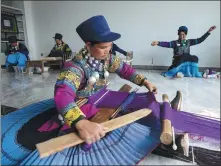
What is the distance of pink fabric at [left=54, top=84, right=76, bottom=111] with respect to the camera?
39 cm

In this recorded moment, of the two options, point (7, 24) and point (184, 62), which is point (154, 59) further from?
point (7, 24)

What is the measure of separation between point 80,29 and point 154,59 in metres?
0.17

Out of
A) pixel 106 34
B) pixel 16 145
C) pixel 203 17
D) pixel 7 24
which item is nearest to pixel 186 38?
pixel 203 17

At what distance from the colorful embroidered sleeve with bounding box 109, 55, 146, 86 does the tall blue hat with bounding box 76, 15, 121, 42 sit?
19 centimetres

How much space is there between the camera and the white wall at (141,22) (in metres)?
0.36

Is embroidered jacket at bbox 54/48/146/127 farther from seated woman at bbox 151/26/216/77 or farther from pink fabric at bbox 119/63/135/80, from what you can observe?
seated woman at bbox 151/26/216/77

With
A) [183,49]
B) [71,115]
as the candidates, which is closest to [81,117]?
[71,115]

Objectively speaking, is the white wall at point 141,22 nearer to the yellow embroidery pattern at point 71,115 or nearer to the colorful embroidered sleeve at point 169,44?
the colorful embroidered sleeve at point 169,44

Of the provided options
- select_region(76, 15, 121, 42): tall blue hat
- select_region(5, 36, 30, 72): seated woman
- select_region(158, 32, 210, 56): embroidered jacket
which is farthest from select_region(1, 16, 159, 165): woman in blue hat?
select_region(5, 36, 30, 72): seated woman

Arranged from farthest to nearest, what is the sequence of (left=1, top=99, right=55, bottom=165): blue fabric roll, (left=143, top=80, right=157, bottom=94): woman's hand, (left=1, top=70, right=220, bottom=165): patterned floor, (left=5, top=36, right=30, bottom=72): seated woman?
(left=5, top=36, right=30, bottom=72): seated woman
(left=143, top=80, right=157, bottom=94): woman's hand
(left=1, top=99, right=55, bottom=165): blue fabric roll
(left=1, top=70, right=220, bottom=165): patterned floor

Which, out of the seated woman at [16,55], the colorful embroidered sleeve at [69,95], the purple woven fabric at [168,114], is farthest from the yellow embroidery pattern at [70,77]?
the seated woman at [16,55]

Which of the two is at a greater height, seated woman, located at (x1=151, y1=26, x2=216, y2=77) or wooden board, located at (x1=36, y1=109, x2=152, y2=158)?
seated woman, located at (x1=151, y1=26, x2=216, y2=77)

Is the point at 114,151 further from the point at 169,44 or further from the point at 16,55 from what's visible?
the point at 16,55

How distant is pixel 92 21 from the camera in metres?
0.40
